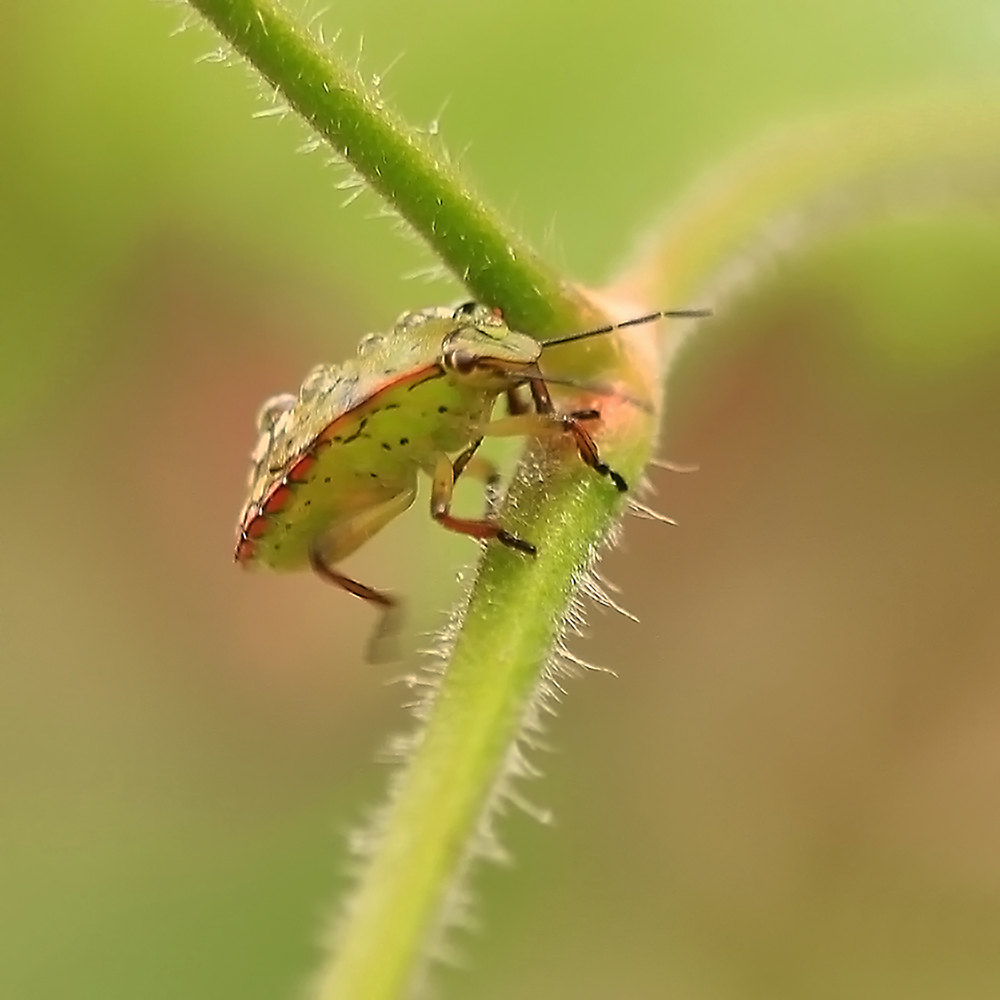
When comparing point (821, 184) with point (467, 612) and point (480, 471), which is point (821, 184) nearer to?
point (480, 471)

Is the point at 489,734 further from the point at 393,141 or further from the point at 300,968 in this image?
the point at 300,968

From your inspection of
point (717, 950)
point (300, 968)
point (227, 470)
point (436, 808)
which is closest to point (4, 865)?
point (300, 968)

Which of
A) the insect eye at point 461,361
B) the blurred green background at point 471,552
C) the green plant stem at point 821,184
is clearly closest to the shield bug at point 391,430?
the insect eye at point 461,361

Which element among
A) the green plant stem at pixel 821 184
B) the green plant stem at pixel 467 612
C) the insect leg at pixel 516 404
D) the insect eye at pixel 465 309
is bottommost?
the green plant stem at pixel 467 612

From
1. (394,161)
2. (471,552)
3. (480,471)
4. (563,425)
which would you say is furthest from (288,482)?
(471,552)

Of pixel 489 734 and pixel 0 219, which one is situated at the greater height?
pixel 0 219

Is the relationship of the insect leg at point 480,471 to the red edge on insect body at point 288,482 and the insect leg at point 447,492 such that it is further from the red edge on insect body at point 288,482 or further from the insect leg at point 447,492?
the red edge on insect body at point 288,482
